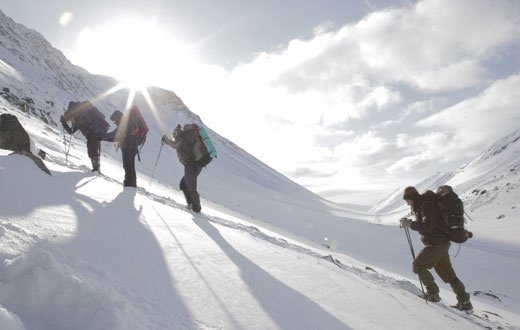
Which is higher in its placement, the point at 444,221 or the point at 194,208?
the point at 444,221

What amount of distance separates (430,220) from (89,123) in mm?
8502

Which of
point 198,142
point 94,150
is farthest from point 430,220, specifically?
point 94,150

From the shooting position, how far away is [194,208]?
8.74 metres

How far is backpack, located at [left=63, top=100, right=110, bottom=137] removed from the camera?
384 inches

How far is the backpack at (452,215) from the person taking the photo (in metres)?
5.81

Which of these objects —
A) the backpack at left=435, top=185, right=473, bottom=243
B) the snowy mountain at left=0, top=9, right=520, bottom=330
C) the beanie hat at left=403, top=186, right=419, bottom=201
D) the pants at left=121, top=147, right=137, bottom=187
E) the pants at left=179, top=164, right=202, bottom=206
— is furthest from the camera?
the pants at left=121, top=147, right=137, bottom=187

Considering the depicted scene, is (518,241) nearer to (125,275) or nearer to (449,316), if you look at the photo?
A: (449,316)

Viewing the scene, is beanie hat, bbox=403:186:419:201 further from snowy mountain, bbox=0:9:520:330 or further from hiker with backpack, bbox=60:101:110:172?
Result: hiker with backpack, bbox=60:101:110:172

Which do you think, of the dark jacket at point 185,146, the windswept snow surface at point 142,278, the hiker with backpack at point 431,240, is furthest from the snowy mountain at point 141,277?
the dark jacket at point 185,146

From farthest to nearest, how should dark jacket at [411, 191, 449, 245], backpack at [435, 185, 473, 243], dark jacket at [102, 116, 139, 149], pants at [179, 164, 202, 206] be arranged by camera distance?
1. dark jacket at [102, 116, 139, 149]
2. pants at [179, 164, 202, 206]
3. dark jacket at [411, 191, 449, 245]
4. backpack at [435, 185, 473, 243]

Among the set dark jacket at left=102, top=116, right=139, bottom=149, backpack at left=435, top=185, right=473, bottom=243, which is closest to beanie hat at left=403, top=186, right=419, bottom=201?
backpack at left=435, top=185, right=473, bottom=243

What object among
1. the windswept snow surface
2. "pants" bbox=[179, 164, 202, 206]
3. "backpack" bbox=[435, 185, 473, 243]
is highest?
"backpack" bbox=[435, 185, 473, 243]

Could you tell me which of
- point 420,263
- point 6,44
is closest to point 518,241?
point 420,263

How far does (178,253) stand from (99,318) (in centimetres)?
182
